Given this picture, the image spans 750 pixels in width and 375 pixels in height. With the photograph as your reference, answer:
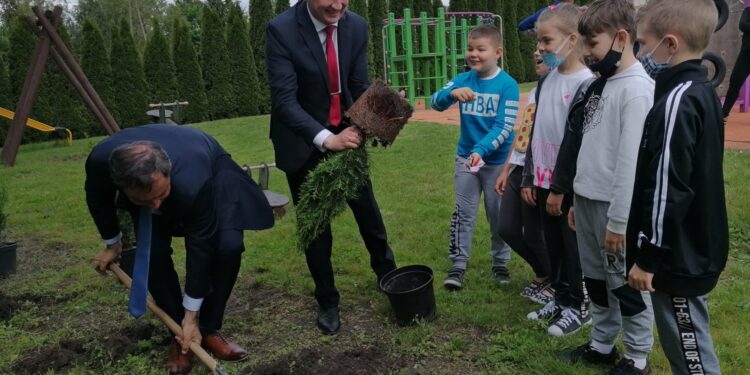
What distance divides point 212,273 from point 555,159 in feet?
6.41

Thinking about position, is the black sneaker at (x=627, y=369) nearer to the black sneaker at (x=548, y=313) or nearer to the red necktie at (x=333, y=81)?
the black sneaker at (x=548, y=313)

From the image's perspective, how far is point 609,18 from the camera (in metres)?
2.43

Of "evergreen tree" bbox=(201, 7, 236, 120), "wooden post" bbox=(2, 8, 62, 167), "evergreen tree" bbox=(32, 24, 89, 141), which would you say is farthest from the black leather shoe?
"evergreen tree" bbox=(201, 7, 236, 120)

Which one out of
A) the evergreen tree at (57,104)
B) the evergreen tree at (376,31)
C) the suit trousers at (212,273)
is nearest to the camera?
the suit trousers at (212,273)

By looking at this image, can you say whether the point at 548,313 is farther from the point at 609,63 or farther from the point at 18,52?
the point at 18,52

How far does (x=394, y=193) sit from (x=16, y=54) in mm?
10480

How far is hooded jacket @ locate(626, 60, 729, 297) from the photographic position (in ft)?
6.37

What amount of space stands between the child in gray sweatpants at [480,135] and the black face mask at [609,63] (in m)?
1.13

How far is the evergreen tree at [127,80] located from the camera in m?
13.7

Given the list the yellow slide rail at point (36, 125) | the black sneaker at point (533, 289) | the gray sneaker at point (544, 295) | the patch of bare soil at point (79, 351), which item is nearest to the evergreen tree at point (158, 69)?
the yellow slide rail at point (36, 125)

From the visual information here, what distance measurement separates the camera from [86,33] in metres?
13.3

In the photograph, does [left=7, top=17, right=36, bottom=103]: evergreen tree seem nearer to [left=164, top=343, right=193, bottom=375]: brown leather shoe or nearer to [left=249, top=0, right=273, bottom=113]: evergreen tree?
[left=249, top=0, right=273, bottom=113]: evergreen tree

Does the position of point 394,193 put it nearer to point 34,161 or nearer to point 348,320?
point 348,320

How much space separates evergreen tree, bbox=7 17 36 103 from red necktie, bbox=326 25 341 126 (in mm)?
11865
